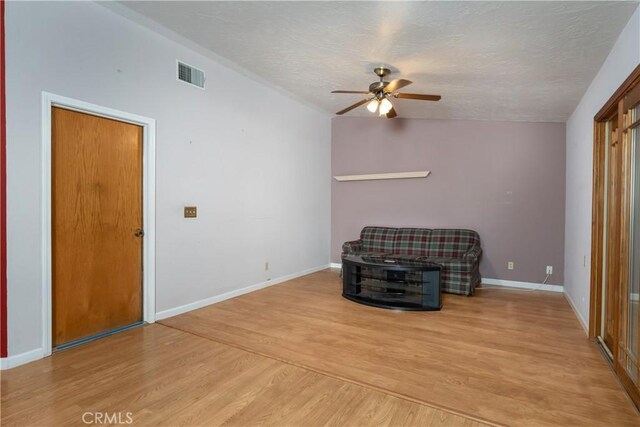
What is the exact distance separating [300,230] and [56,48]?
12.7 ft

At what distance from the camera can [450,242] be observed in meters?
5.29

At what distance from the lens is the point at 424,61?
3225 mm

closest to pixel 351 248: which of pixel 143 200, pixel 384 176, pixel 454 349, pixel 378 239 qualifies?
pixel 378 239

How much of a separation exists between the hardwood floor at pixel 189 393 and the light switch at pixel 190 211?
1467mm

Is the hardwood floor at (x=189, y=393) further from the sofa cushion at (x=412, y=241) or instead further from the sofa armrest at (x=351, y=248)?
the sofa cushion at (x=412, y=241)

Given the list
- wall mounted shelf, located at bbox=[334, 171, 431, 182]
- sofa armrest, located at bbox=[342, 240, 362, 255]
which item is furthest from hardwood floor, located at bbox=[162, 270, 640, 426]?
wall mounted shelf, located at bbox=[334, 171, 431, 182]

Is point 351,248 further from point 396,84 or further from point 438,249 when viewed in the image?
point 396,84

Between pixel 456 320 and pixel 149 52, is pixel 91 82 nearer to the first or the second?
pixel 149 52

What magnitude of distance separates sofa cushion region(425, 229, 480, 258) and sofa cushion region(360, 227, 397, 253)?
0.62 meters

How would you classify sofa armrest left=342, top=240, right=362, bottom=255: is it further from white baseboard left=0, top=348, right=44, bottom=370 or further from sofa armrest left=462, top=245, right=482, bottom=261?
white baseboard left=0, top=348, right=44, bottom=370

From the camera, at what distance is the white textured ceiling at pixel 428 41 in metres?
2.32

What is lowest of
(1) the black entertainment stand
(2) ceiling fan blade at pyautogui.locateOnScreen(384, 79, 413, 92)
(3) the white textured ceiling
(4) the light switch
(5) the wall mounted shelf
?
(1) the black entertainment stand

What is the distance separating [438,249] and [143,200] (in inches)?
161

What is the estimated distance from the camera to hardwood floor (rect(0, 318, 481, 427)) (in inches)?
75.6
